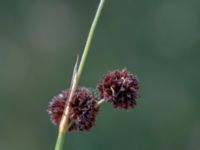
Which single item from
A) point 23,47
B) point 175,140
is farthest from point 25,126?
point 175,140

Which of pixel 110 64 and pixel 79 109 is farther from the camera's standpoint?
pixel 110 64

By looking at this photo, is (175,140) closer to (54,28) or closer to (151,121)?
(151,121)

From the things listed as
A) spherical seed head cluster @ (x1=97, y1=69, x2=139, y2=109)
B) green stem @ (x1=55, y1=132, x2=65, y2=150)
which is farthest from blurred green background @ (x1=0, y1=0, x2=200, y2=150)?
green stem @ (x1=55, y1=132, x2=65, y2=150)

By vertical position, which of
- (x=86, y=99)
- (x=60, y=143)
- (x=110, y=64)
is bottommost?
(x=60, y=143)

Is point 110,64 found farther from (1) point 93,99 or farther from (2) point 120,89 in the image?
(1) point 93,99

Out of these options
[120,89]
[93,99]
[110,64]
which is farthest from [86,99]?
[110,64]

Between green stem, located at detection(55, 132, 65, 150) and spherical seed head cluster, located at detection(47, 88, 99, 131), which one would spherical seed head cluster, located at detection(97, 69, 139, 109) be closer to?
spherical seed head cluster, located at detection(47, 88, 99, 131)
